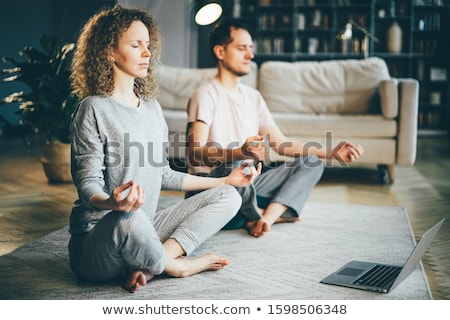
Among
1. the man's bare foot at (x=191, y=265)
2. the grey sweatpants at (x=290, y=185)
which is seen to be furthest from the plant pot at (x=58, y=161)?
the man's bare foot at (x=191, y=265)

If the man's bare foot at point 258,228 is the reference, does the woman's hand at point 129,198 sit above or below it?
above

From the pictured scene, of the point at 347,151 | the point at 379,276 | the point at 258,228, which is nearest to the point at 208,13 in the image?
the point at 258,228

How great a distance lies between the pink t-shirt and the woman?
603 mm

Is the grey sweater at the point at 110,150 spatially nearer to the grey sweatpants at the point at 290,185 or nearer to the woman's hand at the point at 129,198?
the woman's hand at the point at 129,198

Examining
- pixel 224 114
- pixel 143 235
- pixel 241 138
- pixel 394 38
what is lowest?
pixel 143 235

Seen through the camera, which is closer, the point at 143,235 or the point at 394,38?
the point at 143,235

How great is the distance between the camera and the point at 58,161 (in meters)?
3.79

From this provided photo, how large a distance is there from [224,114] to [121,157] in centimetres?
92

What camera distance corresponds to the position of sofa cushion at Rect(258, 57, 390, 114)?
4.52m

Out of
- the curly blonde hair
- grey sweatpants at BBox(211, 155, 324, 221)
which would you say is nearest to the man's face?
grey sweatpants at BBox(211, 155, 324, 221)

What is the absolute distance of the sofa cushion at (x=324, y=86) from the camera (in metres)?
4.52

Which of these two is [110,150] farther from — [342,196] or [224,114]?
[342,196]

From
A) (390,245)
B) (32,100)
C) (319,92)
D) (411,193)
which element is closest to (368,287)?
(390,245)

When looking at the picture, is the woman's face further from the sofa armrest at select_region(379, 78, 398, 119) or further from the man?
the sofa armrest at select_region(379, 78, 398, 119)
